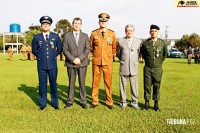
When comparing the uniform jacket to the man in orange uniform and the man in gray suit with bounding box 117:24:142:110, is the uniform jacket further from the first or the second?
the man in orange uniform

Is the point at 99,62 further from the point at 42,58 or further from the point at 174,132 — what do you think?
the point at 174,132

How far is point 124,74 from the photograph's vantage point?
20.1ft

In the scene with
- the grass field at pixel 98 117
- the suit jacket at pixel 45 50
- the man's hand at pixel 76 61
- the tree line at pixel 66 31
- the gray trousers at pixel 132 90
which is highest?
the tree line at pixel 66 31

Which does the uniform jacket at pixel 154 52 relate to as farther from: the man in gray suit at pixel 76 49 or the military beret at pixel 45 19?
the military beret at pixel 45 19

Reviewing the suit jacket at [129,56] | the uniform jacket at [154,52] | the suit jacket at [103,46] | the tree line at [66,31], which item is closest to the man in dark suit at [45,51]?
the suit jacket at [103,46]

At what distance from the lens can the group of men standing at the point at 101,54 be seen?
5988mm

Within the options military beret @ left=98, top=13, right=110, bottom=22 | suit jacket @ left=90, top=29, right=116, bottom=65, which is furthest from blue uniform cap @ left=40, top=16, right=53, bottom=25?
military beret @ left=98, top=13, right=110, bottom=22

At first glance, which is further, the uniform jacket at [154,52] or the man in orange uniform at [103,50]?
the man in orange uniform at [103,50]

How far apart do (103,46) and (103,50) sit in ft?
0.30

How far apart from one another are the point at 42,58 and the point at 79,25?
1.11 metres

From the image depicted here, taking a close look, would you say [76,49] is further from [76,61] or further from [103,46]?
[103,46]

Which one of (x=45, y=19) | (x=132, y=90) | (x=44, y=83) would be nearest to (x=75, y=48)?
(x=45, y=19)

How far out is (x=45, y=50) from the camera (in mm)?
6020

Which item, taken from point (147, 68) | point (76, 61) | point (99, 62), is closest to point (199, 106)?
point (147, 68)
